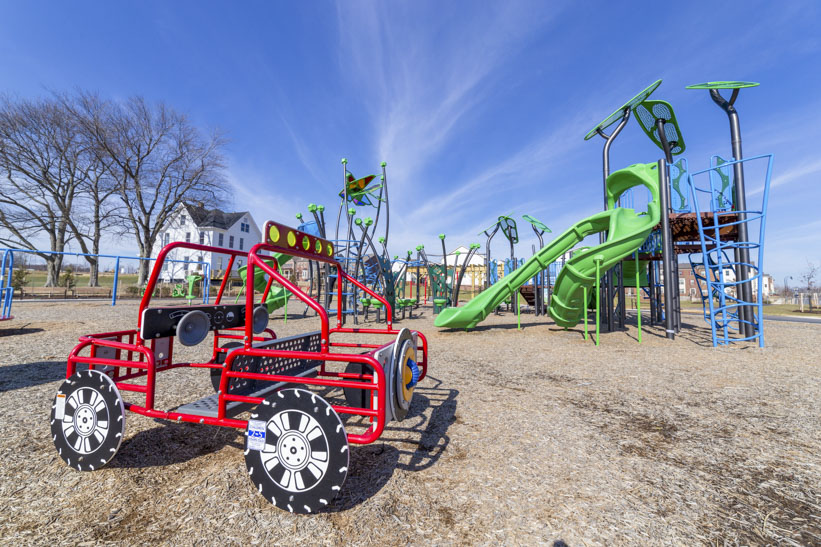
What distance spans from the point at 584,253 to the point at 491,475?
8004mm

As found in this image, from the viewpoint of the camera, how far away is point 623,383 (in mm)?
5184

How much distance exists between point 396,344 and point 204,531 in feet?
5.09

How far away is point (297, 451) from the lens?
2115 millimetres

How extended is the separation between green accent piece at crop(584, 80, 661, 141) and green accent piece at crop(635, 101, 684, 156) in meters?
0.23

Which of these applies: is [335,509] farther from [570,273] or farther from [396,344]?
[570,273]

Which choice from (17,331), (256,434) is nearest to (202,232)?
(17,331)

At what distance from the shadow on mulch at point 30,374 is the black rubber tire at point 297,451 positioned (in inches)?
175

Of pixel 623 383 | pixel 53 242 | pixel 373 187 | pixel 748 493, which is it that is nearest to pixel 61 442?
pixel 748 493

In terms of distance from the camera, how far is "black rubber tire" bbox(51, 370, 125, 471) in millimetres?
2477

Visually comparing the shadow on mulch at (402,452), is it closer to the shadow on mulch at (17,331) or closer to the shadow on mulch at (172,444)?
the shadow on mulch at (172,444)

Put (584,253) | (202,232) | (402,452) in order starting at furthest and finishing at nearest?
(202,232) → (584,253) → (402,452)

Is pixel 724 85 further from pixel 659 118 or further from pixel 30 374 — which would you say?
pixel 30 374

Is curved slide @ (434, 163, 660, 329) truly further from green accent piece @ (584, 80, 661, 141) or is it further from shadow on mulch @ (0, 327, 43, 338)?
shadow on mulch @ (0, 327, 43, 338)

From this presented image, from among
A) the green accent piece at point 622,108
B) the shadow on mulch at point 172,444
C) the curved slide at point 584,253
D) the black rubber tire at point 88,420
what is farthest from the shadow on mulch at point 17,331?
the green accent piece at point 622,108
